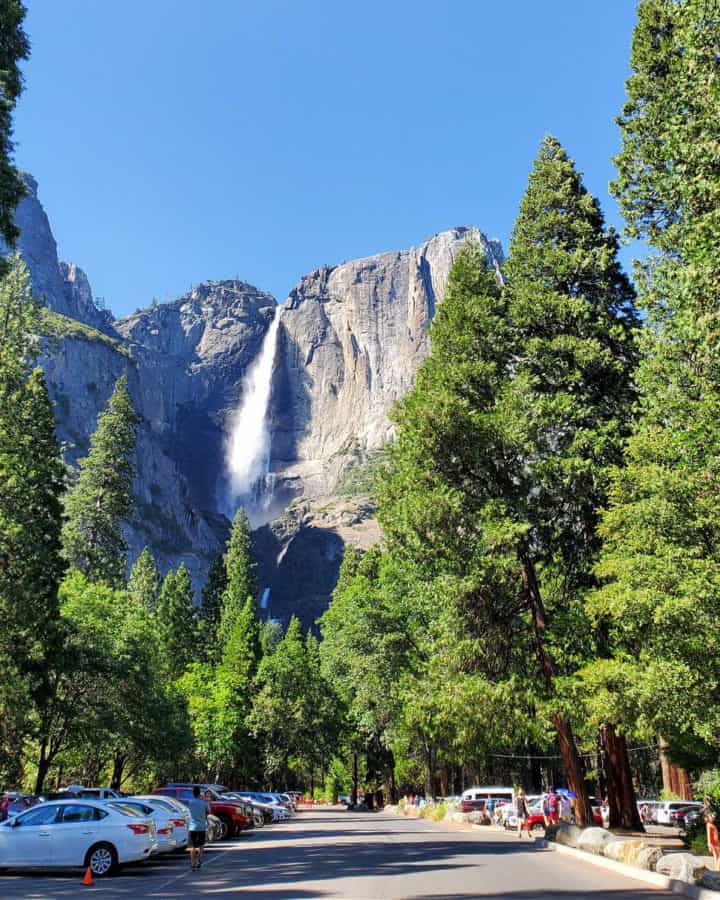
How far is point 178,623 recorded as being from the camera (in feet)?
225

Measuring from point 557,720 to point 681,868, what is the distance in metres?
6.48

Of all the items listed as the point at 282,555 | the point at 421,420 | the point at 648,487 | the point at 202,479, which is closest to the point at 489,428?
the point at 421,420

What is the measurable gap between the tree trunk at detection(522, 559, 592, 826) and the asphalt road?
143cm

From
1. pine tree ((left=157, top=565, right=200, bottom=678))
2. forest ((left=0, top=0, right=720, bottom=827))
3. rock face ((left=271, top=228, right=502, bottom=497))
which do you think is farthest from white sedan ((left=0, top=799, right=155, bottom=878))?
rock face ((left=271, top=228, right=502, bottom=497))

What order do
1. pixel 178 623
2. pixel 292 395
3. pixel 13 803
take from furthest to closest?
1. pixel 292 395
2. pixel 178 623
3. pixel 13 803

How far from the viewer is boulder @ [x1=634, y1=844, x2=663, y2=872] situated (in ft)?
45.5

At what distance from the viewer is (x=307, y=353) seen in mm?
A: 186875

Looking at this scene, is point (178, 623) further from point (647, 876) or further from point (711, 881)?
point (711, 881)

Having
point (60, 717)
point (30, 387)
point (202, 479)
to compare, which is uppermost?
point (202, 479)

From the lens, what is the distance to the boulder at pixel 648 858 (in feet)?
45.5

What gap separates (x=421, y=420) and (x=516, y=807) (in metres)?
18.8

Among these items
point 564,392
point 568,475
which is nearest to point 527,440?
point 568,475

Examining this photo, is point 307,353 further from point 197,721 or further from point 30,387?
point 30,387

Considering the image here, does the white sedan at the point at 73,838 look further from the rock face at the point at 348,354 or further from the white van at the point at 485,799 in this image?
the rock face at the point at 348,354
